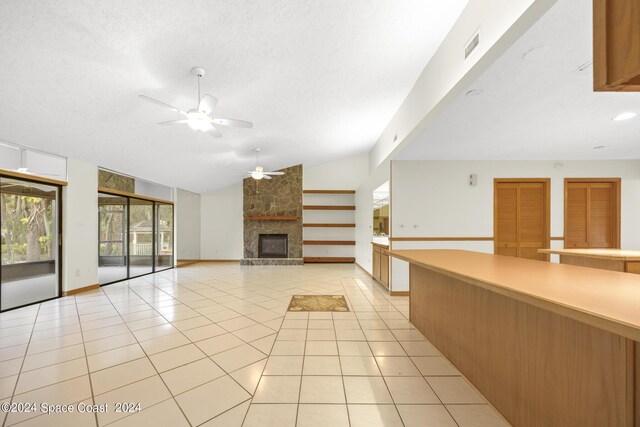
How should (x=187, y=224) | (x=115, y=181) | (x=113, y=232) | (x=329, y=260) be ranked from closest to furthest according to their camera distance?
(x=115, y=181)
(x=113, y=232)
(x=187, y=224)
(x=329, y=260)

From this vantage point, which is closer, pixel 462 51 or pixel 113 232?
pixel 462 51

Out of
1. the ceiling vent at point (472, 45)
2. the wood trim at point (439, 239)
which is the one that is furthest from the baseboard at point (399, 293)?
the ceiling vent at point (472, 45)

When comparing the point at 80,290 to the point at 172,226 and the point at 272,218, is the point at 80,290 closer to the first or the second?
the point at 172,226

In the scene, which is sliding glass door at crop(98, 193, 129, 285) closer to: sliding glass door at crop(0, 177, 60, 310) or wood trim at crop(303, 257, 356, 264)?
sliding glass door at crop(0, 177, 60, 310)

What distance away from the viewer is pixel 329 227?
8680 mm

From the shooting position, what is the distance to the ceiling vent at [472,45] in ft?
6.40

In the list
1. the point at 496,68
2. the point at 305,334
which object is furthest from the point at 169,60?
the point at 305,334

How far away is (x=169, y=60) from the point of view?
2.63 m

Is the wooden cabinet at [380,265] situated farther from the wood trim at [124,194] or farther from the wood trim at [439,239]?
the wood trim at [124,194]

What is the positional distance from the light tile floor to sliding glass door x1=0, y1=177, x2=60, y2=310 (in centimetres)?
64

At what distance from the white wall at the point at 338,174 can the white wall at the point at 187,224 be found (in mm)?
3698

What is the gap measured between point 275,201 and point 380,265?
4.57 metres

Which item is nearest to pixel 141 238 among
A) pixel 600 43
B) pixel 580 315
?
pixel 580 315

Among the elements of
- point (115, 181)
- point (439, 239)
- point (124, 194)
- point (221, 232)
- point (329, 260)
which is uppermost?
point (115, 181)
